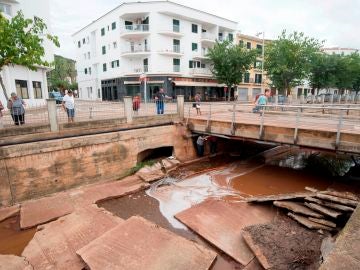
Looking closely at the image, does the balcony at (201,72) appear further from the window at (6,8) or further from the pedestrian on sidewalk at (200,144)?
the pedestrian on sidewalk at (200,144)

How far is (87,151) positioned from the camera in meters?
10.5

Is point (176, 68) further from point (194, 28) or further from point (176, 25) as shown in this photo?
point (194, 28)

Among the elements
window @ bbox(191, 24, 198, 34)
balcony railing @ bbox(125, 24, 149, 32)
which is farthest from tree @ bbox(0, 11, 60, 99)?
window @ bbox(191, 24, 198, 34)

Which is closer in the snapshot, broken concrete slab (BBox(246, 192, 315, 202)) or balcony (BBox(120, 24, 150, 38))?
broken concrete slab (BBox(246, 192, 315, 202))

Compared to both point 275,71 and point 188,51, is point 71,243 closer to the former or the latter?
point 275,71

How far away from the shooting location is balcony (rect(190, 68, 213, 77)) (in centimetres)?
3416

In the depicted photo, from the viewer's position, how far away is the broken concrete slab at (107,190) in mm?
9359

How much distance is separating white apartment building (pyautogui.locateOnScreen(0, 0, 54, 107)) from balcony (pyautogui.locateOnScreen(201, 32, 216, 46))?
2039 cm

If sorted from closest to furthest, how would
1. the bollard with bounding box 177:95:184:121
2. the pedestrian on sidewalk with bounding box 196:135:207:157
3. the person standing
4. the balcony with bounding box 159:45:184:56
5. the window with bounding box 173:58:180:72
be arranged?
the person standing < the bollard with bounding box 177:95:184:121 < the pedestrian on sidewalk with bounding box 196:135:207:157 < the balcony with bounding box 159:45:184:56 < the window with bounding box 173:58:180:72

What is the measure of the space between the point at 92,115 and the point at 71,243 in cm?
707

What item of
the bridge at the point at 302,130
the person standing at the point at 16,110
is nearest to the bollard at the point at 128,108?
the bridge at the point at 302,130

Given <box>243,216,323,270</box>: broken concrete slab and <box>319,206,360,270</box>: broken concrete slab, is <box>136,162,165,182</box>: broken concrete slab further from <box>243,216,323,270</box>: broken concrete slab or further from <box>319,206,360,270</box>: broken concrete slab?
<box>319,206,360,270</box>: broken concrete slab

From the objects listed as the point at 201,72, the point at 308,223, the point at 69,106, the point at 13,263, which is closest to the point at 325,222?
the point at 308,223

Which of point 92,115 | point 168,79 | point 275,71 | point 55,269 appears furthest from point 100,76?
point 55,269
